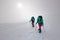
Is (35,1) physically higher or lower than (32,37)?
higher

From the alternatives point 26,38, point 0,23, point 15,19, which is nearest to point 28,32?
point 26,38

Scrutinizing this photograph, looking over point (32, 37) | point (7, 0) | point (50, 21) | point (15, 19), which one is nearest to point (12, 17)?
point (15, 19)

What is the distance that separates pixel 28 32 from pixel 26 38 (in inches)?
2.4

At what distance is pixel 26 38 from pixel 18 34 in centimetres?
9

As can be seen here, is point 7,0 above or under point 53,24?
above

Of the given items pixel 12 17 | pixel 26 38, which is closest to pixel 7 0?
pixel 12 17

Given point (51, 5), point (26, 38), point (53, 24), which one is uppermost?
point (51, 5)

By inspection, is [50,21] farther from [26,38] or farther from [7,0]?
[7,0]

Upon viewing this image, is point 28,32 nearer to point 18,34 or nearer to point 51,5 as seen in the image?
point 18,34

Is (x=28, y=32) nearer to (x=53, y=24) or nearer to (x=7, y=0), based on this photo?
(x=53, y=24)

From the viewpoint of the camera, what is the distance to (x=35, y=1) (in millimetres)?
938

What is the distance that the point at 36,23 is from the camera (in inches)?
35.7

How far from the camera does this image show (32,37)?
2.91ft

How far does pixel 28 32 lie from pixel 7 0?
376 millimetres
